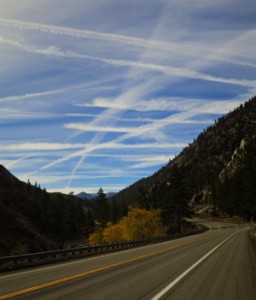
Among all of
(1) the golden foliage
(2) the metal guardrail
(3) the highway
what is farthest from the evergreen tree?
(3) the highway

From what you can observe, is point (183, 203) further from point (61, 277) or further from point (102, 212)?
point (61, 277)

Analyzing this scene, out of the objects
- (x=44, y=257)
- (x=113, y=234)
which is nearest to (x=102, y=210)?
(x=113, y=234)

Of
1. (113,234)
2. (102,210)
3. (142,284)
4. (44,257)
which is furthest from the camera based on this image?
(102,210)

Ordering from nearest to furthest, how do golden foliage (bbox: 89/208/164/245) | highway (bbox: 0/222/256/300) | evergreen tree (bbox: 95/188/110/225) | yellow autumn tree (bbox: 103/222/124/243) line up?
highway (bbox: 0/222/256/300), golden foliage (bbox: 89/208/164/245), yellow autumn tree (bbox: 103/222/124/243), evergreen tree (bbox: 95/188/110/225)

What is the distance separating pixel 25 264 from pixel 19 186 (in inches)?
7273

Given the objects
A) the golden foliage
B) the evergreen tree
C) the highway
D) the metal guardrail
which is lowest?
the highway

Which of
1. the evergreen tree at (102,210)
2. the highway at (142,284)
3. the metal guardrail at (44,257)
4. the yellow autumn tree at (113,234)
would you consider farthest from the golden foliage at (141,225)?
the highway at (142,284)

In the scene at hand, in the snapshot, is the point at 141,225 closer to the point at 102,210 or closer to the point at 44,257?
the point at 102,210

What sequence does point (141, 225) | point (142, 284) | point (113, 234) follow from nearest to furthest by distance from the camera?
point (142, 284), point (141, 225), point (113, 234)

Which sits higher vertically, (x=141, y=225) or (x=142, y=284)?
(x=141, y=225)

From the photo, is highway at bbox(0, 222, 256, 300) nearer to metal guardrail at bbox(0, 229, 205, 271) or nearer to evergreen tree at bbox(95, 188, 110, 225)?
metal guardrail at bbox(0, 229, 205, 271)

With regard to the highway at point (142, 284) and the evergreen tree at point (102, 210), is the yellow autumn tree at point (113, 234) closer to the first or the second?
the evergreen tree at point (102, 210)

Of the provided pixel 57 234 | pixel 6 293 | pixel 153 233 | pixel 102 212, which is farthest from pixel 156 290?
pixel 57 234

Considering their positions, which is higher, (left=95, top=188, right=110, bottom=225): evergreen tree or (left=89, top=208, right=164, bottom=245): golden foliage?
(left=95, top=188, right=110, bottom=225): evergreen tree
